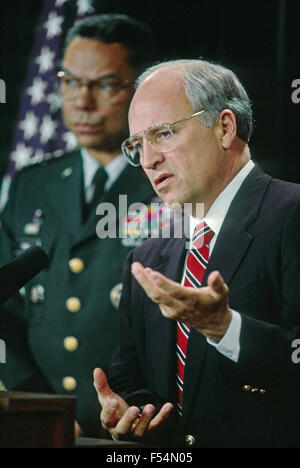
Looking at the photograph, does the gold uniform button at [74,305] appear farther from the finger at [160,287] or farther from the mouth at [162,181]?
the finger at [160,287]

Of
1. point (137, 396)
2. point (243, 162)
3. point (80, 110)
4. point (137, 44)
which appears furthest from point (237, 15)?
point (137, 396)

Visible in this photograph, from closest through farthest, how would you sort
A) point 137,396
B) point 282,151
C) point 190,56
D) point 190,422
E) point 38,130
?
point 190,422, point 137,396, point 282,151, point 190,56, point 38,130

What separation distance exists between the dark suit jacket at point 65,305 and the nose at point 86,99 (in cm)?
22

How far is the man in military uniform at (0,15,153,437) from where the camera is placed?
225 centimetres

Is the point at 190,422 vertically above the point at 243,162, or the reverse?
the point at 243,162

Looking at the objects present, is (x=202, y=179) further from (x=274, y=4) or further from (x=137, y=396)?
(x=274, y=4)

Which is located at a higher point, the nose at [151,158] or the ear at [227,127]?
the ear at [227,127]

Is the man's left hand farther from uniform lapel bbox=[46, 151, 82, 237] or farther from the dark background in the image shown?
uniform lapel bbox=[46, 151, 82, 237]

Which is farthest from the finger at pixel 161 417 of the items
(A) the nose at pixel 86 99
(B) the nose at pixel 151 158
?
(A) the nose at pixel 86 99

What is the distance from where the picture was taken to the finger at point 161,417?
1.47 metres

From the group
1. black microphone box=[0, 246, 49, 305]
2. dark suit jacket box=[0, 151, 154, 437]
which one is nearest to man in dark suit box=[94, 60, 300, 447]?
black microphone box=[0, 246, 49, 305]

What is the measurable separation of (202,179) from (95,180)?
787mm

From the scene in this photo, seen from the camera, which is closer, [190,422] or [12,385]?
[190,422]

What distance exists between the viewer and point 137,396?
64.8 inches
